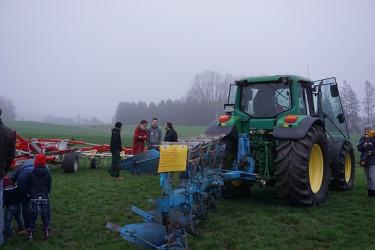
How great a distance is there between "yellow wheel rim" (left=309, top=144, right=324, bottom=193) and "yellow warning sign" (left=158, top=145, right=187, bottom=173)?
326 cm

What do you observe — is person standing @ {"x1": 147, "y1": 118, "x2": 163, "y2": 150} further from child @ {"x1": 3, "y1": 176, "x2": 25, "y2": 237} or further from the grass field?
child @ {"x1": 3, "y1": 176, "x2": 25, "y2": 237}

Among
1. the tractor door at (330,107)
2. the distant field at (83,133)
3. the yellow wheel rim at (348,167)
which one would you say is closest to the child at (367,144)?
the tractor door at (330,107)

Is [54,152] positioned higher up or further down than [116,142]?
further down

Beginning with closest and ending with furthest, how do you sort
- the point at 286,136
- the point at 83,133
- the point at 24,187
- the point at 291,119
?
the point at 24,187 → the point at 286,136 → the point at 291,119 → the point at 83,133

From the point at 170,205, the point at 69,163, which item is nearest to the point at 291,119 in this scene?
the point at 170,205

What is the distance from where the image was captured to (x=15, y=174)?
16.7 ft

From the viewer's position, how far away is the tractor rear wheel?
657cm

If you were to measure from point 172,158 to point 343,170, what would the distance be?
5022mm

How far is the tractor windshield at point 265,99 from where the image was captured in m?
6.61

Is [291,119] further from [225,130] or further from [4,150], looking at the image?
[4,150]

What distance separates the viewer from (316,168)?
6.60 meters

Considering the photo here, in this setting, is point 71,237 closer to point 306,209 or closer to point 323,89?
point 306,209

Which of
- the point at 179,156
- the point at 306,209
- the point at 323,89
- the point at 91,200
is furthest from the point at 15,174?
the point at 323,89

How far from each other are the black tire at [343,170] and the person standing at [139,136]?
17.1 ft
